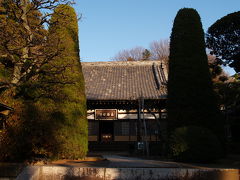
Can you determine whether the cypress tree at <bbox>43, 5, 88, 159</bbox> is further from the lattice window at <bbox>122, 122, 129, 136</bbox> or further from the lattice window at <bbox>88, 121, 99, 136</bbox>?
the lattice window at <bbox>122, 122, 129, 136</bbox>

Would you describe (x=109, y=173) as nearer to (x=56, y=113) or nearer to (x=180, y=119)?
(x=56, y=113)

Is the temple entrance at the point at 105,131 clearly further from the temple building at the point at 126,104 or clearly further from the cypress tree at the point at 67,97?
the cypress tree at the point at 67,97

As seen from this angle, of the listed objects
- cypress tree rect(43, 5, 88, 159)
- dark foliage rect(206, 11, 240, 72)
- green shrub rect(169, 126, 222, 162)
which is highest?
dark foliage rect(206, 11, 240, 72)

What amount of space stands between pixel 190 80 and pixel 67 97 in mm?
6039

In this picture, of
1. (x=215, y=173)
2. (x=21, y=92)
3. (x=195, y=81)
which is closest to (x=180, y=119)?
(x=195, y=81)

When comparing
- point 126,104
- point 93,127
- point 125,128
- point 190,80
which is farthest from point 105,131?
point 190,80

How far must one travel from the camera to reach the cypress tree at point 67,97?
8.05 m

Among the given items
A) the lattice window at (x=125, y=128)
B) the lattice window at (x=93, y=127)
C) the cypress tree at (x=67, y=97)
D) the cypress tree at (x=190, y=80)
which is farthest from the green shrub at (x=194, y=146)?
the lattice window at (x=93, y=127)

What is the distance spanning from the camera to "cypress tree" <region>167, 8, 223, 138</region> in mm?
11109

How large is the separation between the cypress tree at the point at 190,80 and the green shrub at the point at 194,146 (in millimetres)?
1767

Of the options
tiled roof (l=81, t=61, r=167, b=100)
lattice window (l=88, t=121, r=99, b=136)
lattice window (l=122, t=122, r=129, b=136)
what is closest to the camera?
tiled roof (l=81, t=61, r=167, b=100)

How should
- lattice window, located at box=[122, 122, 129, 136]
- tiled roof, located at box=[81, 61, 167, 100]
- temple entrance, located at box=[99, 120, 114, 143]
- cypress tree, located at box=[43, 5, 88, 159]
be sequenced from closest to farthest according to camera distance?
cypress tree, located at box=[43, 5, 88, 159] → tiled roof, located at box=[81, 61, 167, 100] → lattice window, located at box=[122, 122, 129, 136] → temple entrance, located at box=[99, 120, 114, 143]

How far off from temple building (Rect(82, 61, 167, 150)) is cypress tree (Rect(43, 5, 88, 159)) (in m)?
5.58

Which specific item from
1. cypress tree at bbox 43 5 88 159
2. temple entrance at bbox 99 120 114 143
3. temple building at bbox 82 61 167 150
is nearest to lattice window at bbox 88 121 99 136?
temple building at bbox 82 61 167 150
